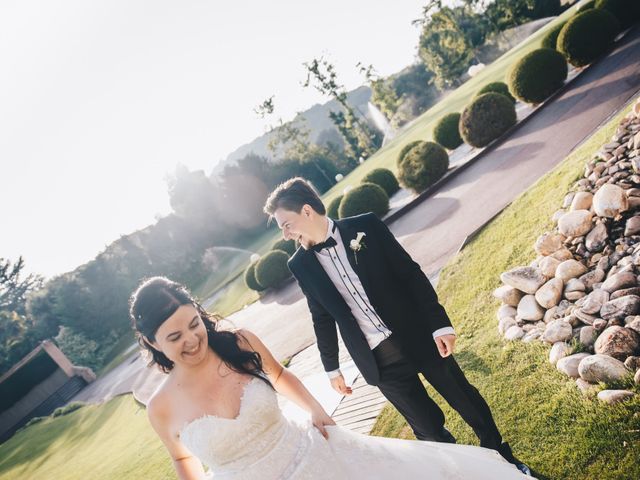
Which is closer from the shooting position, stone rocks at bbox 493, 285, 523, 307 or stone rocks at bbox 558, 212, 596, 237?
stone rocks at bbox 558, 212, 596, 237

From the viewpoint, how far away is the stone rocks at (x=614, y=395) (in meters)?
2.91

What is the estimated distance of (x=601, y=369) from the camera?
313 cm

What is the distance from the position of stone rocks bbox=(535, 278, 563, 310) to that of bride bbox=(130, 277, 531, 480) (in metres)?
2.29

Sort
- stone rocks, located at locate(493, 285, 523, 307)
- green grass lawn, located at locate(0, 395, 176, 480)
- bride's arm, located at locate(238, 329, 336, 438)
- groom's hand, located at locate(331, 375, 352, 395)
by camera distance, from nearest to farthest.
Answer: bride's arm, located at locate(238, 329, 336, 438)
groom's hand, located at locate(331, 375, 352, 395)
stone rocks, located at locate(493, 285, 523, 307)
green grass lawn, located at locate(0, 395, 176, 480)

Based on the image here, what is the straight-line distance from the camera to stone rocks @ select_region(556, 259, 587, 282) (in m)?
4.20

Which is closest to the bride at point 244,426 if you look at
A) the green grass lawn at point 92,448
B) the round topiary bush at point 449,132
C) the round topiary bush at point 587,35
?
the green grass lawn at point 92,448

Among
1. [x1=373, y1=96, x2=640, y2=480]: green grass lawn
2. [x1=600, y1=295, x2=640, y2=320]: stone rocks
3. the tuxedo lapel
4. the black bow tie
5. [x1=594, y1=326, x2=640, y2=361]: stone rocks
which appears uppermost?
the black bow tie

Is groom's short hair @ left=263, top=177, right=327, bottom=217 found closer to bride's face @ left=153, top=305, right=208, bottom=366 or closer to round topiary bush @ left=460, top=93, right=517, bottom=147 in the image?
bride's face @ left=153, top=305, right=208, bottom=366

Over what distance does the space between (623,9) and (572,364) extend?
62.3 feet

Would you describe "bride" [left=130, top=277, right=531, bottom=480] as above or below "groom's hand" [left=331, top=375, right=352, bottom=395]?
above

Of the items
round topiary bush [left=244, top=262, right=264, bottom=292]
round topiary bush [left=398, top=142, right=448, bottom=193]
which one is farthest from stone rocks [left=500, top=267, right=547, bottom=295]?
round topiary bush [left=244, top=262, right=264, bottom=292]

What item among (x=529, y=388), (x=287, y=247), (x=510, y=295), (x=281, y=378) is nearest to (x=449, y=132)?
(x=287, y=247)

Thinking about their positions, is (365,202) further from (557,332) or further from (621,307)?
(621,307)

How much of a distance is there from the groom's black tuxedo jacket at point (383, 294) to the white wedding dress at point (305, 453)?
692mm
